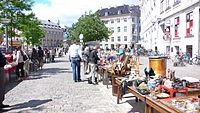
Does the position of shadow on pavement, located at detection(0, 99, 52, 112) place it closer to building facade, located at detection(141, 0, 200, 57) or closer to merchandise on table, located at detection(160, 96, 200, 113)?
merchandise on table, located at detection(160, 96, 200, 113)

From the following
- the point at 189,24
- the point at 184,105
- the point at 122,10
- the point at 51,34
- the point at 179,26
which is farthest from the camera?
the point at 51,34

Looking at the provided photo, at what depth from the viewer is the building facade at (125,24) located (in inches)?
2788

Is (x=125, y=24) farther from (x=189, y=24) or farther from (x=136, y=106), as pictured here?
(x=136, y=106)

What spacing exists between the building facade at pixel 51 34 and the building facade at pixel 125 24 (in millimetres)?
39310

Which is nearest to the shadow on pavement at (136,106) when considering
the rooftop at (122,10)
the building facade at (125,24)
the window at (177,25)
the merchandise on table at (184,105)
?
the merchandise on table at (184,105)

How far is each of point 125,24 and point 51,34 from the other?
49084 mm

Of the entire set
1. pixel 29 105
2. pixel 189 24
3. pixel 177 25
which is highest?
pixel 177 25

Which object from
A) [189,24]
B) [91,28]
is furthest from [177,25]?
[91,28]

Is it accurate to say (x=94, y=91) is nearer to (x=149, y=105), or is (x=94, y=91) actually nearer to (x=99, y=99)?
(x=99, y=99)

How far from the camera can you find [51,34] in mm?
106375

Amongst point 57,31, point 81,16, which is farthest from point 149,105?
point 57,31

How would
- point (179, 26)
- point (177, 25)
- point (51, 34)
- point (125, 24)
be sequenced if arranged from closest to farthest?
point (179, 26) → point (177, 25) → point (125, 24) → point (51, 34)

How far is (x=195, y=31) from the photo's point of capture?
17.8 m

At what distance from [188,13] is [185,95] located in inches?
697
